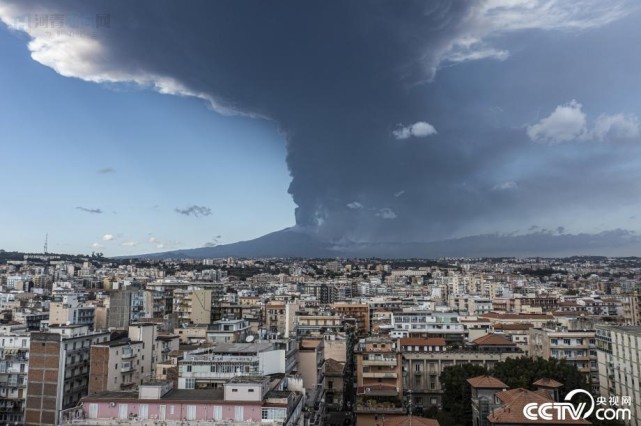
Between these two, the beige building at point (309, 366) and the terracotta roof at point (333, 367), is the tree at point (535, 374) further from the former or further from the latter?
the terracotta roof at point (333, 367)

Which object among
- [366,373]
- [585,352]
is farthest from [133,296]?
[585,352]

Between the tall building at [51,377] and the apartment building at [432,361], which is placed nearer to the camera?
the tall building at [51,377]

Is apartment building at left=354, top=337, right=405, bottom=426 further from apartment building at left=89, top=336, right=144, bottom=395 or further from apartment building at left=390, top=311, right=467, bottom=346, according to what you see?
apartment building at left=89, top=336, right=144, bottom=395

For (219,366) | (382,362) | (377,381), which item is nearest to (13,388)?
(219,366)

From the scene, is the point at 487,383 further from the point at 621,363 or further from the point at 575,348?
the point at 575,348

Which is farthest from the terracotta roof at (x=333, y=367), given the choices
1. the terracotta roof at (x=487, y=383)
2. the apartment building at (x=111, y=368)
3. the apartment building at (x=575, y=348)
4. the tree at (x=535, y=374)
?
the apartment building at (x=575, y=348)
